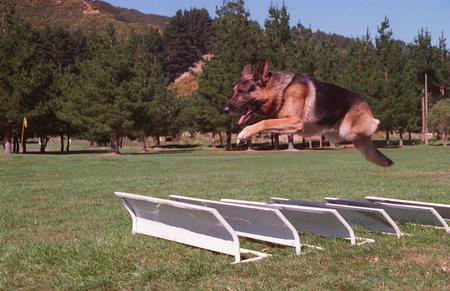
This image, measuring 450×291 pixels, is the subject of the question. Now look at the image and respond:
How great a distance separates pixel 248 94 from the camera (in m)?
7.21

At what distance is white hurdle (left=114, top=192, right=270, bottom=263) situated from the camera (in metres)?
8.16

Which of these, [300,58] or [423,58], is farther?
[423,58]

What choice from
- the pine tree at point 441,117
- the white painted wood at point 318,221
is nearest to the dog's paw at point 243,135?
the white painted wood at point 318,221

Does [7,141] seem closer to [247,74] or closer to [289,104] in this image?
[247,74]

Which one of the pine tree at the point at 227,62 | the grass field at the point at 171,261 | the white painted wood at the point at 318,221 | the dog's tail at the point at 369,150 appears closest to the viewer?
the grass field at the point at 171,261

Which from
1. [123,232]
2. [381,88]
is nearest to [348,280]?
[123,232]

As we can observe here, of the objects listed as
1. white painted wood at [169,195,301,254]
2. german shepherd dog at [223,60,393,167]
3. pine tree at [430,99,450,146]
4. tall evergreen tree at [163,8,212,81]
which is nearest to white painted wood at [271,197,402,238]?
white painted wood at [169,195,301,254]

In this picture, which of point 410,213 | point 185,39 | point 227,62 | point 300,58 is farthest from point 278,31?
point 185,39

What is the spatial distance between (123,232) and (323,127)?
17.0 feet

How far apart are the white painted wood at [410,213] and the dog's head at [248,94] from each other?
13.1ft

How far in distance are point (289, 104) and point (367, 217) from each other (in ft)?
12.4

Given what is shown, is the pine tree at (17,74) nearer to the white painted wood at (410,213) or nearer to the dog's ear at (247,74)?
the white painted wood at (410,213)

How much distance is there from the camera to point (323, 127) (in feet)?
24.3

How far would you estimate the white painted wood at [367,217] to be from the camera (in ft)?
30.6
